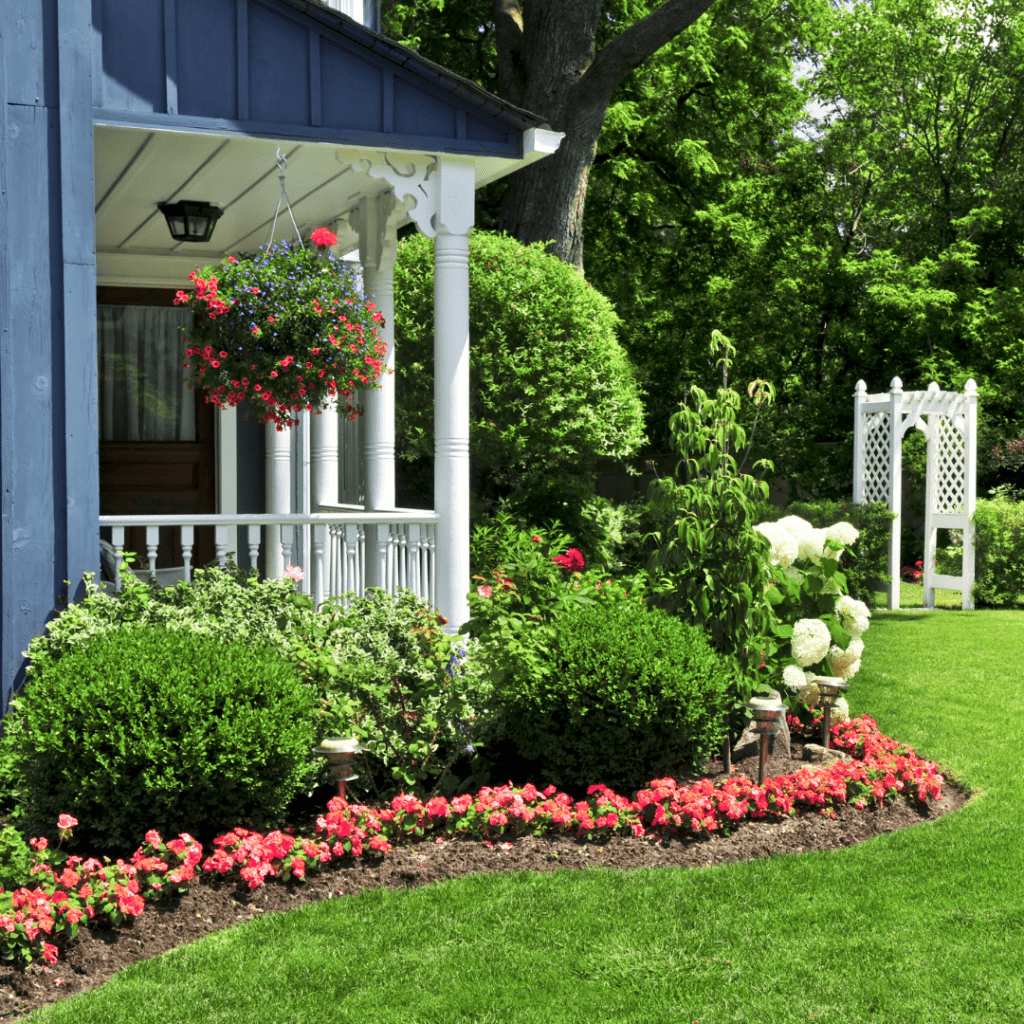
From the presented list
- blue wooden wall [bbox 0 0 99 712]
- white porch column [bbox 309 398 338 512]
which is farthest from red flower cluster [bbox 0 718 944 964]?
white porch column [bbox 309 398 338 512]

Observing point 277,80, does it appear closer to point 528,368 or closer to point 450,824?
point 450,824

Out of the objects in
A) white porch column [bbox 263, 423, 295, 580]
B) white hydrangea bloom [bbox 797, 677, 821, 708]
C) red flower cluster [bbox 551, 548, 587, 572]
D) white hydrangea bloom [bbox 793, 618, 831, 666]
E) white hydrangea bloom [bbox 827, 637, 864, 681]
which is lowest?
white hydrangea bloom [bbox 797, 677, 821, 708]

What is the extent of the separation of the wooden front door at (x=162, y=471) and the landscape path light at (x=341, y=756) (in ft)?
15.6

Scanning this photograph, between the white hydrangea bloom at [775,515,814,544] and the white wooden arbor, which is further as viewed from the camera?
the white wooden arbor

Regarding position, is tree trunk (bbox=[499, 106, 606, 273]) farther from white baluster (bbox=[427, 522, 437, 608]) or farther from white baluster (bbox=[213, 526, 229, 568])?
white baluster (bbox=[213, 526, 229, 568])

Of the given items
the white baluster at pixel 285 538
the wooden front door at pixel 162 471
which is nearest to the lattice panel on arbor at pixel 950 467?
the wooden front door at pixel 162 471

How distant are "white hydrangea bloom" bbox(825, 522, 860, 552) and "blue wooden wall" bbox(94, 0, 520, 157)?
2533 mm

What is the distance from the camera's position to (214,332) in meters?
5.16

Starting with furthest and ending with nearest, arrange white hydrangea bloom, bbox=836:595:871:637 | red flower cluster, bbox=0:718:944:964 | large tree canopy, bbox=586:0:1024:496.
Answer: large tree canopy, bbox=586:0:1024:496, white hydrangea bloom, bbox=836:595:871:637, red flower cluster, bbox=0:718:944:964

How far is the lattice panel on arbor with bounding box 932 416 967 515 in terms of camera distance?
12.5 m

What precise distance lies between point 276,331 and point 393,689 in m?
1.70

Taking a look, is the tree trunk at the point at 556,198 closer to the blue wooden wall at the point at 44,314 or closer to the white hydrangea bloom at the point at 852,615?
the white hydrangea bloom at the point at 852,615

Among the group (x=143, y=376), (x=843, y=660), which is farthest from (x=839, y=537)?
(x=143, y=376)

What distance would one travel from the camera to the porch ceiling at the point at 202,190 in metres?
5.59
